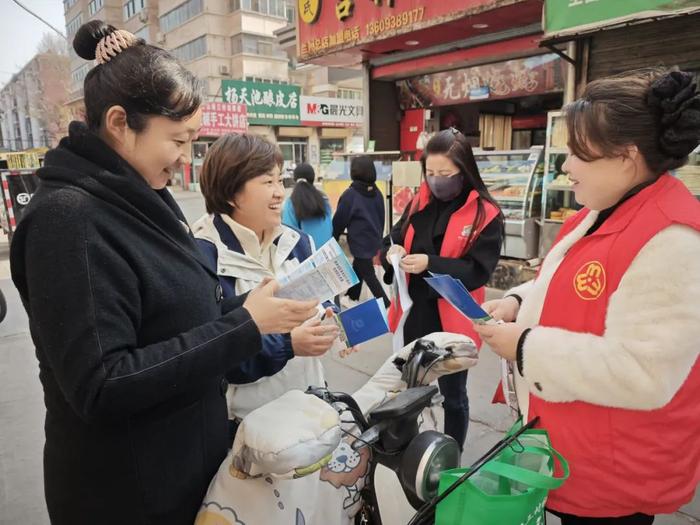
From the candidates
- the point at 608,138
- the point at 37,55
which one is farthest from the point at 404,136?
the point at 37,55

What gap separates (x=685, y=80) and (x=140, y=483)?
148 centimetres

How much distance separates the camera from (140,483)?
1.01m

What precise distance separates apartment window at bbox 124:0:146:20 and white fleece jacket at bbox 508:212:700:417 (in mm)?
44888

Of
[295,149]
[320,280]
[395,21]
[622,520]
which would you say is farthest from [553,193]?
[295,149]

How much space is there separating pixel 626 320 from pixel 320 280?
0.70 meters

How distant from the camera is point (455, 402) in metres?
2.33

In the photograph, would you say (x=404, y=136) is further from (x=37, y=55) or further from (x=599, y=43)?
(x=37, y=55)

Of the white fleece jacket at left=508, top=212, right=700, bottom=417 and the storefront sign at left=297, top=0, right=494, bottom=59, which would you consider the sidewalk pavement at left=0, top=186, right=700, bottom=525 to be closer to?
the white fleece jacket at left=508, top=212, right=700, bottom=417

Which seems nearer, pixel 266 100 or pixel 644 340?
pixel 644 340

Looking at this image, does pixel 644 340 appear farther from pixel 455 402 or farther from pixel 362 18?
pixel 362 18

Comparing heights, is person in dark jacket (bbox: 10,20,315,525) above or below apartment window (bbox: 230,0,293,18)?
below

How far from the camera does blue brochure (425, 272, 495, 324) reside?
1.26 metres

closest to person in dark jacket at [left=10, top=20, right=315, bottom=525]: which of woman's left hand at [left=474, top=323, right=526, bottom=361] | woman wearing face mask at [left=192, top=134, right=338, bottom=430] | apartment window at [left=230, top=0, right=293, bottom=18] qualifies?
woman wearing face mask at [left=192, top=134, right=338, bottom=430]

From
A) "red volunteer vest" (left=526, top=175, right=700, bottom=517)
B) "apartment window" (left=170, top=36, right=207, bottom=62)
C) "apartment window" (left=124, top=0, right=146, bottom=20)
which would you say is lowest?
"red volunteer vest" (left=526, top=175, right=700, bottom=517)
